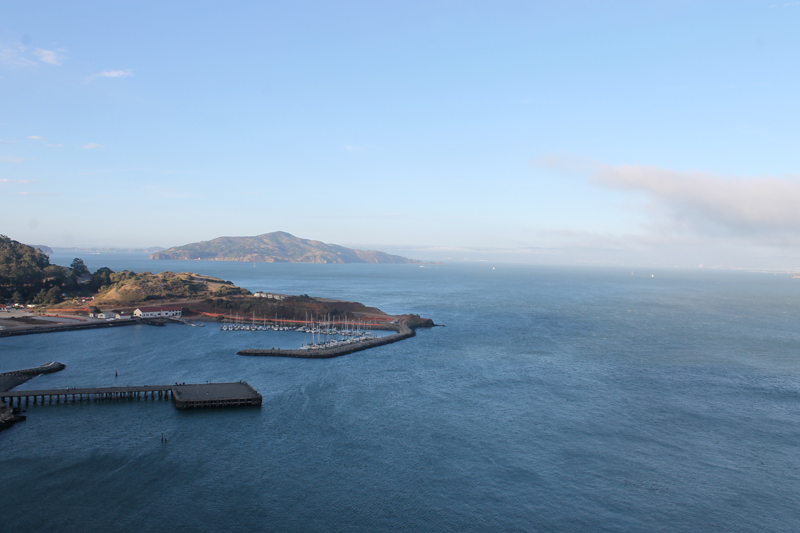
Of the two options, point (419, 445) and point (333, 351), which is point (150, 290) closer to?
point (333, 351)

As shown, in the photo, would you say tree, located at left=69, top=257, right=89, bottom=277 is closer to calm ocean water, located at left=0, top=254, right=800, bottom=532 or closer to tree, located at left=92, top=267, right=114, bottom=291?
tree, located at left=92, top=267, right=114, bottom=291

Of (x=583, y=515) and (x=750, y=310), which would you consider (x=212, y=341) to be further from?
(x=750, y=310)

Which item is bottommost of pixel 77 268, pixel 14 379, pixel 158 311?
pixel 14 379

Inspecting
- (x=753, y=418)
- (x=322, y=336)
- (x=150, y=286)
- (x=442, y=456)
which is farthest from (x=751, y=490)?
(x=150, y=286)

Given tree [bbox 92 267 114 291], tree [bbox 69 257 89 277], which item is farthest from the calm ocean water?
tree [bbox 69 257 89 277]

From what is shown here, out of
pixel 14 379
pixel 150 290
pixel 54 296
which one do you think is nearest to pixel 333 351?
pixel 14 379

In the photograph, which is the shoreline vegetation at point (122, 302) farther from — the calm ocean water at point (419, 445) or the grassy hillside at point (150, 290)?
the calm ocean water at point (419, 445)
